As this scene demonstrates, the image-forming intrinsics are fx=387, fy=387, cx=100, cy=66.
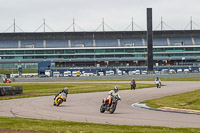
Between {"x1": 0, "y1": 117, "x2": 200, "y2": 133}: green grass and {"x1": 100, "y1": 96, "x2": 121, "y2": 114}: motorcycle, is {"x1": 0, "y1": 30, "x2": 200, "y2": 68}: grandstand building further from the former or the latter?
{"x1": 0, "y1": 117, "x2": 200, "y2": 133}: green grass

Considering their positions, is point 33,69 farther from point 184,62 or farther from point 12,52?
point 184,62

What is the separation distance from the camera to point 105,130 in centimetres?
1426

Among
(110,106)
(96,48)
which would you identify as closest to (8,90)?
(110,106)

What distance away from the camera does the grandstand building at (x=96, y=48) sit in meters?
145

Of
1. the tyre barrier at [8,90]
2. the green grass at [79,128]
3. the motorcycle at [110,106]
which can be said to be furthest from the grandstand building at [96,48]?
the green grass at [79,128]

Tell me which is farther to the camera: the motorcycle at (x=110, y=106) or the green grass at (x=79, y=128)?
the motorcycle at (x=110, y=106)

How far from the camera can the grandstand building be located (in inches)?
5709

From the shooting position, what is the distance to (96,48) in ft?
478

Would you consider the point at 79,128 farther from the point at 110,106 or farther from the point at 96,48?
the point at 96,48

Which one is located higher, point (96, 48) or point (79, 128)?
point (96, 48)

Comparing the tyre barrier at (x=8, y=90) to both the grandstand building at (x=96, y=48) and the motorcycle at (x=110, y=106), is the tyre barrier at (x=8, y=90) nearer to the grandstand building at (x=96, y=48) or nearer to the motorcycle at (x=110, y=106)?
the motorcycle at (x=110, y=106)

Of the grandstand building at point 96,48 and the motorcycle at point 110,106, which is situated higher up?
the grandstand building at point 96,48

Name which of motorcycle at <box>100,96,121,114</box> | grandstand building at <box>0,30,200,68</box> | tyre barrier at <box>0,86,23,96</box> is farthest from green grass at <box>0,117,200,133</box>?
grandstand building at <box>0,30,200,68</box>

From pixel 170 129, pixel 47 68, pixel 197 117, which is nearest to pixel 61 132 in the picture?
pixel 170 129
